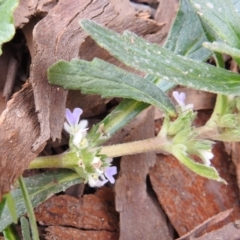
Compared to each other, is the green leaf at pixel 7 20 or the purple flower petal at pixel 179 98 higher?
the green leaf at pixel 7 20

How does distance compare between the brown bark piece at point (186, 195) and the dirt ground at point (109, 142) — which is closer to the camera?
the dirt ground at point (109, 142)

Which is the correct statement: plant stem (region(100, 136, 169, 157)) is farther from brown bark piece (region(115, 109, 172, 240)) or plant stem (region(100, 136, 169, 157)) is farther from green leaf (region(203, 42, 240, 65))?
green leaf (region(203, 42, 240, 65))

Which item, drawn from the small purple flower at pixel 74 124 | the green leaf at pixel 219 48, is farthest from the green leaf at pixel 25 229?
the green leaf at pixel 219 48

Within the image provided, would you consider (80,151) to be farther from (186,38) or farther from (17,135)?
(186,38)

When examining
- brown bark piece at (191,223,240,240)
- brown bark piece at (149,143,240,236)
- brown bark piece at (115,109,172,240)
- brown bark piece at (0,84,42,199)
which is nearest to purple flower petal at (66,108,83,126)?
brown bark piece at (0,84,42,199)

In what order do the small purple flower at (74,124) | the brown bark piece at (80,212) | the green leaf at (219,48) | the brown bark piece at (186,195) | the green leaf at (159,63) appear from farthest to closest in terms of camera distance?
the brown bark piece at (186,195), the brown bark piece at (80,212), the small purple flower at (74,124), the green leaf at (159,63), the green leaf at (219,48)

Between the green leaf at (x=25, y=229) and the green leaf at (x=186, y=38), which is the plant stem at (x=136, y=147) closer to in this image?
the green leaf at (x=186, y=38)

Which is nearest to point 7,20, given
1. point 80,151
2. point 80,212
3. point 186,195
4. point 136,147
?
point 80,151
